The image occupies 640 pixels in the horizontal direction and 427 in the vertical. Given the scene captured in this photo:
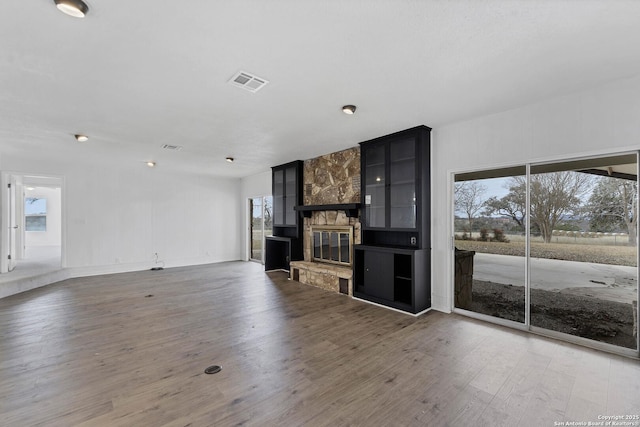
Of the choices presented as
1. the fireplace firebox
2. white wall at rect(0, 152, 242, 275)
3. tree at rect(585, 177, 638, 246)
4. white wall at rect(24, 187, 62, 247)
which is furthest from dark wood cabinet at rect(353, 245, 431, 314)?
white wall at rect(24, 187, 62, 247)

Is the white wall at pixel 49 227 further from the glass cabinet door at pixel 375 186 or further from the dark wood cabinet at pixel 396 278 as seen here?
the dark wood cabinet at pixel 396 278

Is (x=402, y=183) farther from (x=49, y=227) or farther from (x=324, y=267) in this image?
(x=49, y=227)

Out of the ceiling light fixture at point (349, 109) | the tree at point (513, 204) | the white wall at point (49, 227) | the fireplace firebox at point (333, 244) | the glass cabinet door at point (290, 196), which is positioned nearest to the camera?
the ceiling light fixture at point (349, 109)

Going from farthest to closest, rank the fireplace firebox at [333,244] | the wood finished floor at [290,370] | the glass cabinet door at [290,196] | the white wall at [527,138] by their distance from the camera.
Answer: the glass cabinet door at [290,196] < the fireplace firebox at [333,244] < the white wall at [527,138] < the wood finished floor at [290,370]

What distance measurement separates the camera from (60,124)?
3967mm

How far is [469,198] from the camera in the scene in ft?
13.4

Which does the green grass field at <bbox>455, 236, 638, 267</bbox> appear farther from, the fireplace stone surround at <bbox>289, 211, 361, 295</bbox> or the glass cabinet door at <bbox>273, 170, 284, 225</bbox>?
the glass cabinet door at <bbox>273, 170, 284, 225</bbox>

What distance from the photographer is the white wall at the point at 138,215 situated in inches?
261

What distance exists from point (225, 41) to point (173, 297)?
444 centimetres

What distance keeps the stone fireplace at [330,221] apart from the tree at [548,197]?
8.06 feet

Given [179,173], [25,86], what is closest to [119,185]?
[179,173]

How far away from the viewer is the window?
1161 centimetres

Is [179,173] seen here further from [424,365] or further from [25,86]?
[424,365]

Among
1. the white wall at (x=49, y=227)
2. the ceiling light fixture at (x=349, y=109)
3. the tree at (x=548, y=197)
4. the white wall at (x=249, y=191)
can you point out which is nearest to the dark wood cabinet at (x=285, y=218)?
the white wall at (x=249, y=191)
